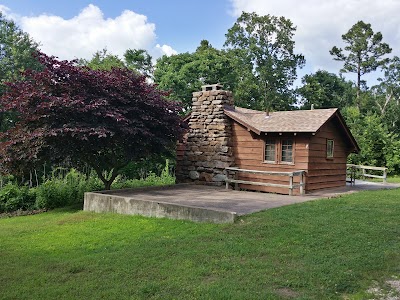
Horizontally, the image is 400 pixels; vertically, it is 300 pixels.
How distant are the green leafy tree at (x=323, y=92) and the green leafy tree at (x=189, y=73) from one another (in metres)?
10.0

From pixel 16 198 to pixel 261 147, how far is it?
28.9 feet

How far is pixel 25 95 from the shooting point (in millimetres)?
11281

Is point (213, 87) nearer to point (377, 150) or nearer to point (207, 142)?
point (207, 142)

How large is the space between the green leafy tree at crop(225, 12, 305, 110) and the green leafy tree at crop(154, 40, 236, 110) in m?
6.94

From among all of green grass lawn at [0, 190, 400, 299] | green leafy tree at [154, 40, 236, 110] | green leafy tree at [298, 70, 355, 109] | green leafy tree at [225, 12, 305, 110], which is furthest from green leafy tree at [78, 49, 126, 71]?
green grass lawn at [0, 190, 400, 299]

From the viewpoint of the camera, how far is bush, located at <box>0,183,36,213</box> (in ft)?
41.4

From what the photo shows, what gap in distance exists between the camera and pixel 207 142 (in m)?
15.4

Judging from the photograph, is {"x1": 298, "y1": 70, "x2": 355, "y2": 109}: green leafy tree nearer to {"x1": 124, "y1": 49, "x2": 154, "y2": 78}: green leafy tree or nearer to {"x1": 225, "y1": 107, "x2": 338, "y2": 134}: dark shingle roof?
{"x1": 124, "y1": 49, "x2": 154, "y2": 78}: green leafy tree

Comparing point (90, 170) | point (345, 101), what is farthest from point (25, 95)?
point (345, 101)

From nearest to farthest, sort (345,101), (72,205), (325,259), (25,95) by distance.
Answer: (325,259) < (25,95) < (72,205) < (345,101)

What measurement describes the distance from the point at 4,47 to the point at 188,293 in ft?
92.6

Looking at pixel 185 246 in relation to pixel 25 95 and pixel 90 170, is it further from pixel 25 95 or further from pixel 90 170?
pixel 90 170

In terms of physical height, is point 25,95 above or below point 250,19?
below

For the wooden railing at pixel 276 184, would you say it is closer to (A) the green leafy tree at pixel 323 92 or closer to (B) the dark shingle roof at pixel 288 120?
(B) the dark shingle roof at pixel 288 120
